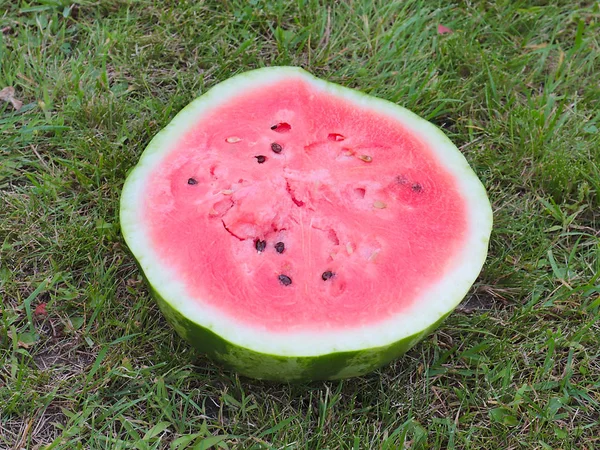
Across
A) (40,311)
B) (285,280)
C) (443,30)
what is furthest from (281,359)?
(443,30)

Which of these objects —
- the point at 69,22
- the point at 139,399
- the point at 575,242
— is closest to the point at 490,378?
the point at 575,242

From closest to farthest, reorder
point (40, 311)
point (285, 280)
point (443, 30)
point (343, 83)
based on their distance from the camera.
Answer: point (285, 280) → point (40, 311) → point (343, 83) → point (443, 30)

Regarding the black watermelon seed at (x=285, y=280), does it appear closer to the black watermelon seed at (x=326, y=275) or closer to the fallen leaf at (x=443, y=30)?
the black watermelon seed at (x=326, y=275)

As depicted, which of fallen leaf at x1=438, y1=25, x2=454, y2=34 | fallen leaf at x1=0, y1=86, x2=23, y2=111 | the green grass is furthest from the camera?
fallen leaf at x1=438, y1=25, x2=454, y2=34

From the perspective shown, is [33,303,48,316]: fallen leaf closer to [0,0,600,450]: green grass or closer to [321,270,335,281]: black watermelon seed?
[0,0,600,450]: green grass

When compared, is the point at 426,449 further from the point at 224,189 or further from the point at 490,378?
the point at 224,189

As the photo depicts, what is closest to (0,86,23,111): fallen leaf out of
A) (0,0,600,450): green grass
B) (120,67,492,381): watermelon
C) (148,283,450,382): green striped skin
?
(0,0,600,450): green grass

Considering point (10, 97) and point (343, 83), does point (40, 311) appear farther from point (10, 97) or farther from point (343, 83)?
point (343, 83)
